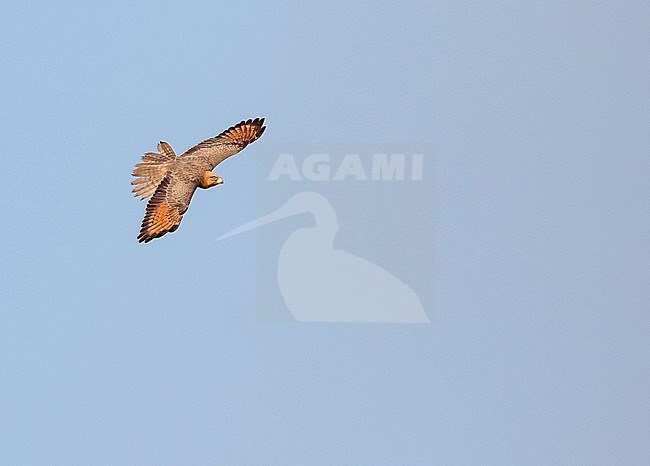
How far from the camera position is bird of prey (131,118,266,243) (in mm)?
9297

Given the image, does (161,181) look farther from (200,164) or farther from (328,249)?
(328,249)

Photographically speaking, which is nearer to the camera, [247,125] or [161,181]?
[161,181]

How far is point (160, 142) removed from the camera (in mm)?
10062

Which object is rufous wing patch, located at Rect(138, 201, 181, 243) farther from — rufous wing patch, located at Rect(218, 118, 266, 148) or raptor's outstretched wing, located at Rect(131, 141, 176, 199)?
rufous wing patch, located at Rect(218, 118, 266, 148)

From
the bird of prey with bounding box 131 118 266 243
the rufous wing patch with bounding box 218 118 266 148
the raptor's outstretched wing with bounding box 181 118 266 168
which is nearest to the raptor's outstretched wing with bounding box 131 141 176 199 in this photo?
the bird of prey with bounding box 131 118 266 243

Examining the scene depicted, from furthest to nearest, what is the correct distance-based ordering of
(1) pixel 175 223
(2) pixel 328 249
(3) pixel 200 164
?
(2) pixel 328 249 < (3) pixel 200 164 < (1) pixel 175 223


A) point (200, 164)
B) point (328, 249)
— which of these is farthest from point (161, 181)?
point (328, 249)

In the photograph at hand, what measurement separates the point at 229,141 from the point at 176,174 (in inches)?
29.6

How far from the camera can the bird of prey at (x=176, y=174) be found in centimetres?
930

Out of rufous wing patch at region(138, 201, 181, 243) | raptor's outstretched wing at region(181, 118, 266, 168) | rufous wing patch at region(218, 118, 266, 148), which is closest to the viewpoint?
rufous wing patch at region(138, 201, 181, 243)

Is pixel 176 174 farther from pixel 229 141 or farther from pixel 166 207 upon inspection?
pixel 229 141

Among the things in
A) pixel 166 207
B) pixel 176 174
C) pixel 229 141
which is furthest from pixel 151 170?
pixel 229 141

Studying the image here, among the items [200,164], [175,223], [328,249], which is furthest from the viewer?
[328,249]

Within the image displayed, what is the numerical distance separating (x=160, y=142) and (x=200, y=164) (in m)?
0.33
